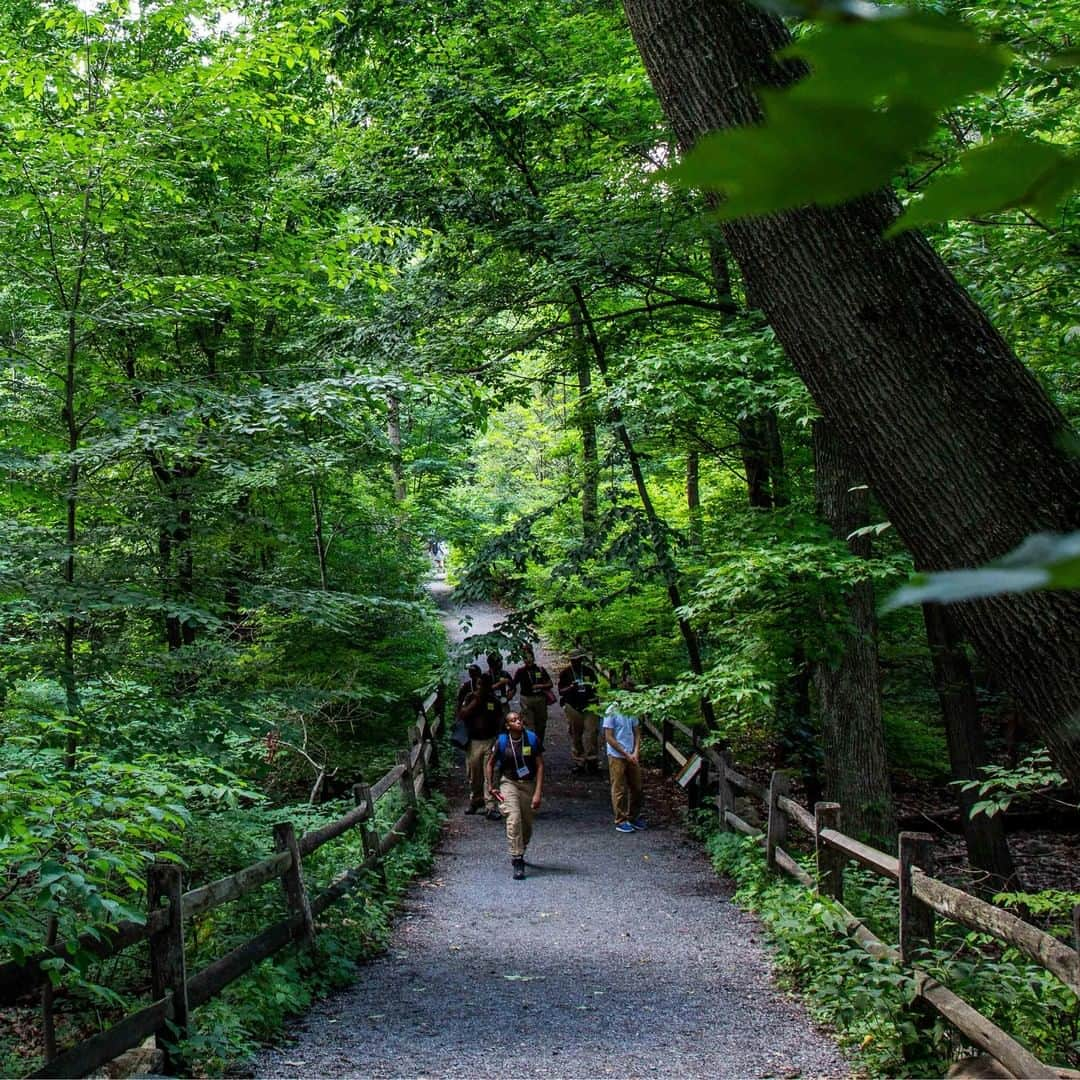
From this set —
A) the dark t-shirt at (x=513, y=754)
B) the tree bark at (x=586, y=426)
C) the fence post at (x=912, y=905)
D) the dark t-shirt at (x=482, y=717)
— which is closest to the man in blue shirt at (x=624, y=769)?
the dark t-shirt at (x=513, y=754)

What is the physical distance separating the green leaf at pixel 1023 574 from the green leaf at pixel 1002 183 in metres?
0.20

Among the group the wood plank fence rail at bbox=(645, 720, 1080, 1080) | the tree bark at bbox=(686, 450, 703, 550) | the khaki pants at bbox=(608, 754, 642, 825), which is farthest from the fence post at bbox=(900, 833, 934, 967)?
the khaki pants at bbox=(608, 754, 642, 825)

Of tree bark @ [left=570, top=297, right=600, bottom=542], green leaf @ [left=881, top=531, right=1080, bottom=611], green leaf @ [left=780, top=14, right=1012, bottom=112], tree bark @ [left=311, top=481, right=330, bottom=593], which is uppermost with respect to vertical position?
tree bark @ [left=570, top=297, right=600, bottom=542]

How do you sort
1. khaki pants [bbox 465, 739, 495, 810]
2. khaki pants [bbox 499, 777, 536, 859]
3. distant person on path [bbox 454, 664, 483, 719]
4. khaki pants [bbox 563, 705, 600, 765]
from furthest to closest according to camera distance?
khaki pants [bbox 563, 705, 600, 765], distant person on path [bbox 454, 664, 483, 719], khaki pants [bbox 465, 739, 495, 810], khaki pants [bbox 499, 777, 536, 859]

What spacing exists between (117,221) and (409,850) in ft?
23.8

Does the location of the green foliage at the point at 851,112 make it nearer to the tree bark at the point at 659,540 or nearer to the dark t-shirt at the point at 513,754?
the dark t-shirt at the point at 513,754

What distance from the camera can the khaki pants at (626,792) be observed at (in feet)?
39.0

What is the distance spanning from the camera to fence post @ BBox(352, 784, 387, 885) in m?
8.98

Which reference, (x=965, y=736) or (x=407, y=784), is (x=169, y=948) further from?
(x=965, y=736)

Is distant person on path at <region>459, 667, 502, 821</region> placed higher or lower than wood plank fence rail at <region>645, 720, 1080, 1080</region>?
higher

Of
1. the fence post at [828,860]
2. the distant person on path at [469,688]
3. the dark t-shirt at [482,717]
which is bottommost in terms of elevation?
the fence post at [828,860]

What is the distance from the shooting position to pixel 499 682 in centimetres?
1315

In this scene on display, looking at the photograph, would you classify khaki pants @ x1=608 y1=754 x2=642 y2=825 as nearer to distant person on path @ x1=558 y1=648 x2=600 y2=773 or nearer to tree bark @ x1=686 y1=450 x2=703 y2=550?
distant person on path @ x1=558 y1=648 x2=600 y2=773

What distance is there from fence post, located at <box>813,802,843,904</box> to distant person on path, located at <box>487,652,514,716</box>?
18.1 feet
